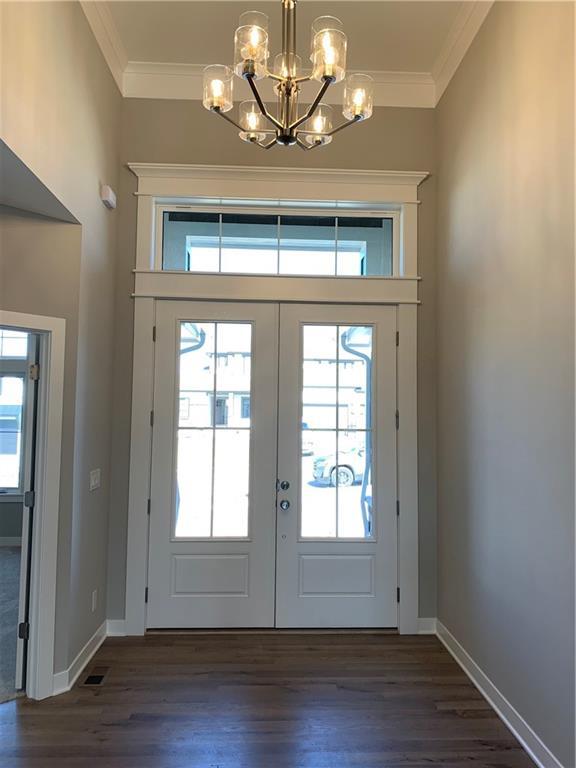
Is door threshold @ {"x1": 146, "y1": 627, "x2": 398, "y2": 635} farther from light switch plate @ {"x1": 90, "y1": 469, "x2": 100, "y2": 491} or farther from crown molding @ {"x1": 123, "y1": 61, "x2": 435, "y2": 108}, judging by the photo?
crown molding @ {"x1": 123, "y1": 61, "x2": 435, "y2": 108}

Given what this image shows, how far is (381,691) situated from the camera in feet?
8.54

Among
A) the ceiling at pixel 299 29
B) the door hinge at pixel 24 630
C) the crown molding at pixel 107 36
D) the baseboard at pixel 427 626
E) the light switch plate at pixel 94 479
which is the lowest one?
the baseboard at pixel 427 626

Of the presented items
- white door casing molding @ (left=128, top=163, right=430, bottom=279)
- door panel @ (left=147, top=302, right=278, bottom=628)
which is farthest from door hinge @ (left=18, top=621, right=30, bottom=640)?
white door casing molding @ (left=128, top=163, right=430, bottom=279)

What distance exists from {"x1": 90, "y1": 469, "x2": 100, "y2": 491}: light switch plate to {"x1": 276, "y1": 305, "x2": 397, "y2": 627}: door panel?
1224 millimetres

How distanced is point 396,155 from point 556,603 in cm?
306

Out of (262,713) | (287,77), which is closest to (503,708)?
(262,713)

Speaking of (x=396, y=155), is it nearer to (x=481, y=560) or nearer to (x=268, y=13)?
(x=268, y=13)

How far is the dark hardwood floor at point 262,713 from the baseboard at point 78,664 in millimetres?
46

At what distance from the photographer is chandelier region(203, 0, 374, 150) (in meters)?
1.69

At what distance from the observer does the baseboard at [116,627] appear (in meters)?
3.19

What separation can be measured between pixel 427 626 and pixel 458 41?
397 cm

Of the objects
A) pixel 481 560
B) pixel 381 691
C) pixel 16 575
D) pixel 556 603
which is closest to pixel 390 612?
pixel 381 691

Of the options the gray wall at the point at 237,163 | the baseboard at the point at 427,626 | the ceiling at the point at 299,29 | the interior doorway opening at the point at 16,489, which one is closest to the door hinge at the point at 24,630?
the interior doorway opening at the point at 16,489

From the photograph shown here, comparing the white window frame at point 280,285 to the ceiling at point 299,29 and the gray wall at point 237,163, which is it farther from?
the ceiling at point 299,29
